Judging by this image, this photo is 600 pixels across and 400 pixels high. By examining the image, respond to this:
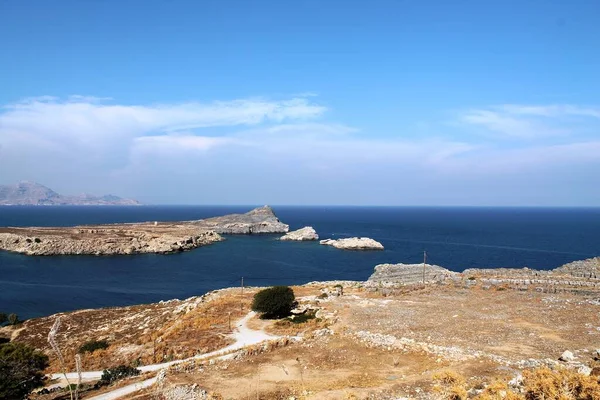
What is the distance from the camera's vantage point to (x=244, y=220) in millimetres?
190875

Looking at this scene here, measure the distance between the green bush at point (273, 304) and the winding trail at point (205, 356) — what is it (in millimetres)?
1559

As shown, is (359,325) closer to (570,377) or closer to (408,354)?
(408,354)

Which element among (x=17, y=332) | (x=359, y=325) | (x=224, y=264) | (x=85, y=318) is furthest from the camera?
(x=224, y=264)

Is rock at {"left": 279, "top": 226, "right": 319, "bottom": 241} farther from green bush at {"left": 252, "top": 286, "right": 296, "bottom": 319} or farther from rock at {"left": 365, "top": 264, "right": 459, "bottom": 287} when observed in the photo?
green bush at {"left": 252, "top": 286, "right": 296, "bottom": 319}

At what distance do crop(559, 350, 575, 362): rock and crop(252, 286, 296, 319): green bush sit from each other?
23.1 meters

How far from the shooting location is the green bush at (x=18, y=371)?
2188cm

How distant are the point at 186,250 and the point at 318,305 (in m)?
91.0

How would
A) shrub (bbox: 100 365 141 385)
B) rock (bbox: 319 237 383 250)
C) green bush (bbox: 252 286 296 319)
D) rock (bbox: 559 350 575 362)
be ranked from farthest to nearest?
rock (bbox: 319 237 383 250), green bush (bbox: 252 286 296 319), shrub (bbox: 100 365 141 385), rock (bbox: 559 350 575 362)

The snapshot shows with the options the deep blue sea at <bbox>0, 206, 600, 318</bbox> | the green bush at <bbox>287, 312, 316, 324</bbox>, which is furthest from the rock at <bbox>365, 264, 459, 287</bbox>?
the green bush at <bbox>287, 312, 316, 324</bbox>

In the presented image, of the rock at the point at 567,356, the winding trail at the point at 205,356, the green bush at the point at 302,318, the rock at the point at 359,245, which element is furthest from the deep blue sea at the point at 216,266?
the rock at the point at 567,356

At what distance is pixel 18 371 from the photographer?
2280cm

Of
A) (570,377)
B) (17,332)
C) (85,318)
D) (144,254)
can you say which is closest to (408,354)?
(570,377)

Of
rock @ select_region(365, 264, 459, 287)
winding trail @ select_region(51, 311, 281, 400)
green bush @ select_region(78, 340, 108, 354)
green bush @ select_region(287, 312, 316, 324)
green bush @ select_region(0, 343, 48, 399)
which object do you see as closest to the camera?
green bush @ select_region(0, 343, 48, 399)

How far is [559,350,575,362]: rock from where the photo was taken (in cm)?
2142
